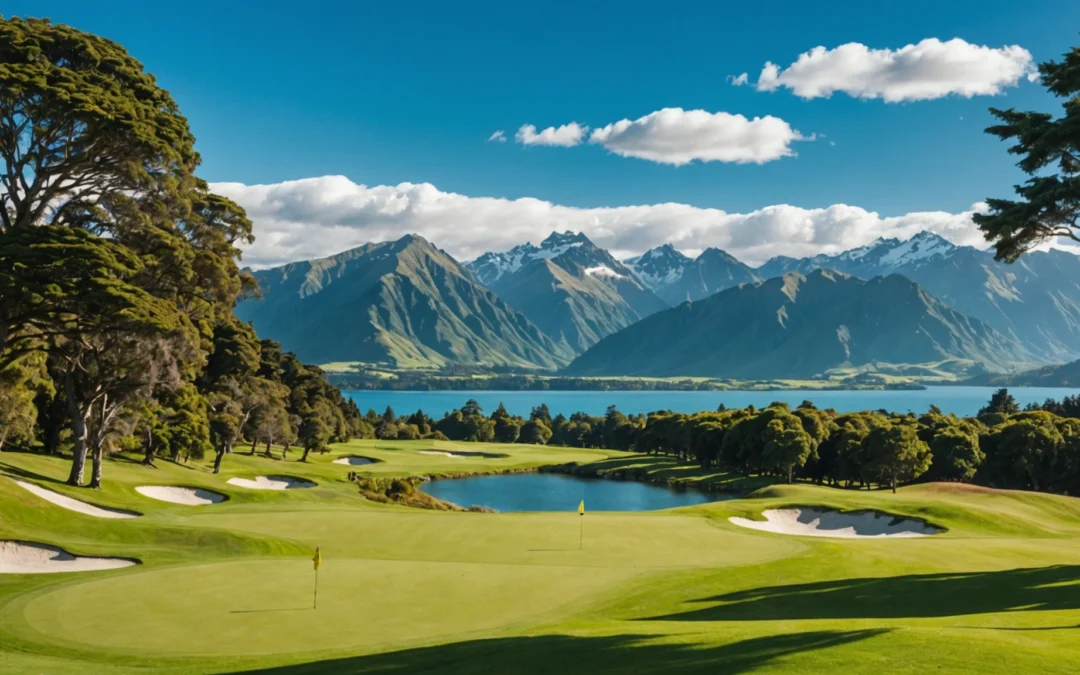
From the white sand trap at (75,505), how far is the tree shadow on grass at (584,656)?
24207mm

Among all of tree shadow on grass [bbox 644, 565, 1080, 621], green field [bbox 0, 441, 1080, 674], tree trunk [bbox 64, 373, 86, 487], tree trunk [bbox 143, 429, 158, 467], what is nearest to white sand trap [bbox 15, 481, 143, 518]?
green field [bbox 0, 441, 1080, 674]

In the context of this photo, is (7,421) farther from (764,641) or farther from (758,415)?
(758,415)

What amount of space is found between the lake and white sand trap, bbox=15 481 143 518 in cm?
4193

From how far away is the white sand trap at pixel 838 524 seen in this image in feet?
151

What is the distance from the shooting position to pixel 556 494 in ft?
307

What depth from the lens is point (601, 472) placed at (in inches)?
4486

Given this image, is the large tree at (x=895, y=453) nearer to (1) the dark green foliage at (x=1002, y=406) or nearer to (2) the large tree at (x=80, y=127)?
(1) the dark green foliage at (x=1002, y=406)

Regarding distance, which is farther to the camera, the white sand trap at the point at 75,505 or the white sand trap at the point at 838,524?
the white sand trap at the point at 838,524

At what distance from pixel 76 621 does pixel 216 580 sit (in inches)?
178

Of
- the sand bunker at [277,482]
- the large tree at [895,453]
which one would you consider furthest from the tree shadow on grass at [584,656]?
the large tree at [895,453]

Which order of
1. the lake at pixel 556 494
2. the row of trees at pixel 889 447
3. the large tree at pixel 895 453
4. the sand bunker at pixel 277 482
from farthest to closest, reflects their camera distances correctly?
the lake at pixel 556 494 < the row of trees at pixel 889 447 < the large tree at pixel 895 453 < the sand bunker at pixel 277 482

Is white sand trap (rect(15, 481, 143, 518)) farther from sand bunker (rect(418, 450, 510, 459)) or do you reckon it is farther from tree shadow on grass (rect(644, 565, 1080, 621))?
sand bunker (rect(418, 450, 510, 459))

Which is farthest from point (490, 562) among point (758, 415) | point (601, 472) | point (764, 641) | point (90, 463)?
point (601, 472)

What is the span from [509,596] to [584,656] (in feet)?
26.6
